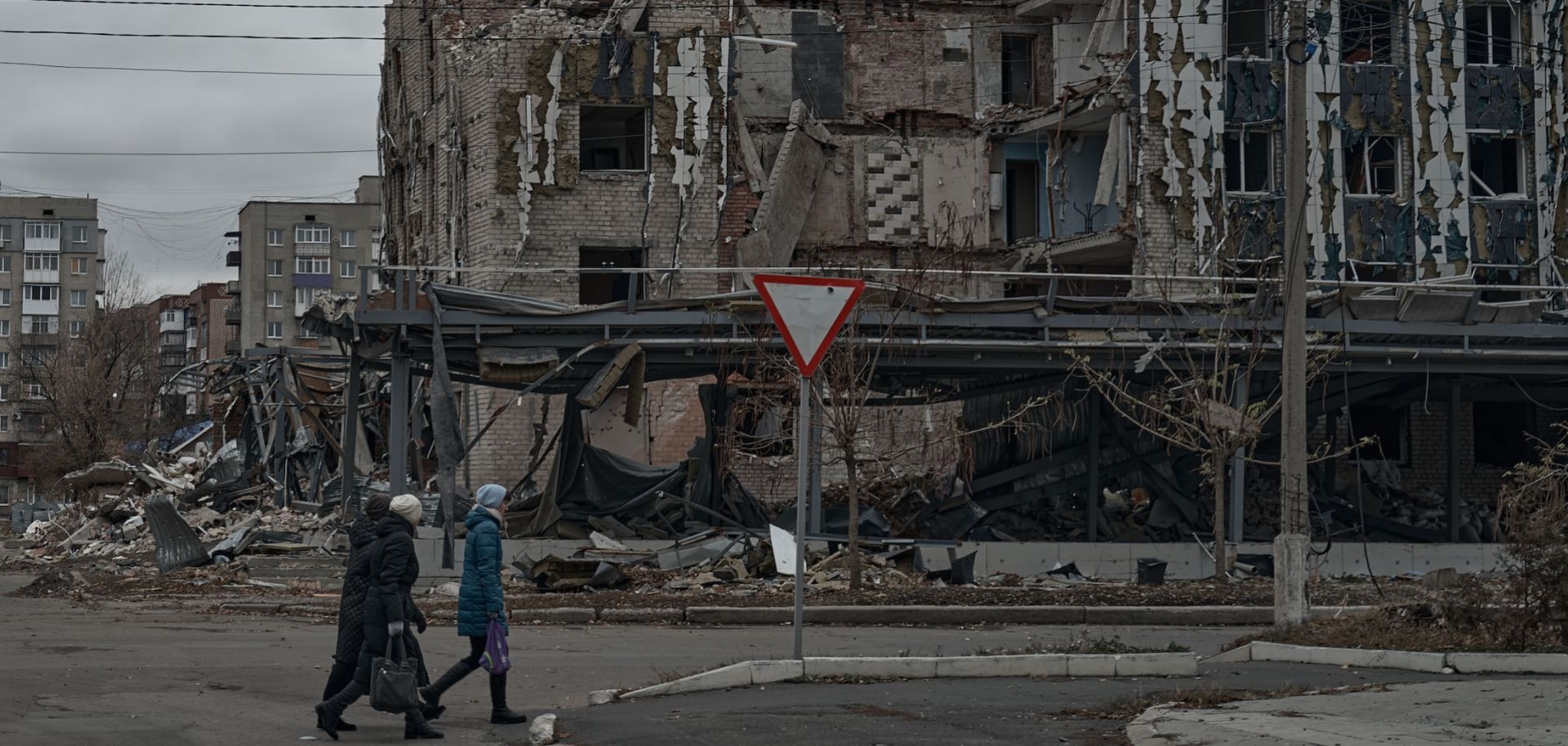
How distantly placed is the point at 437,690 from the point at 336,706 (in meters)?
0.84

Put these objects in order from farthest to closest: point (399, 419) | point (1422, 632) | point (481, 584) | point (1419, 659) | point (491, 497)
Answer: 1. point (399, 419)
2. point (1422, 632)
3. point (1419, 659)
4. point (491, 497)
5. point (481, 584)

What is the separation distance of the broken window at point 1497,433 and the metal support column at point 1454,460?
783 centimetres

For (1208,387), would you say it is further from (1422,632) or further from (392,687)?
(392,687)

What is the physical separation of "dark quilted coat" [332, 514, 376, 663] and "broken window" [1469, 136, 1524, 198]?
30753 mm

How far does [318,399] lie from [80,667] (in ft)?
88.8

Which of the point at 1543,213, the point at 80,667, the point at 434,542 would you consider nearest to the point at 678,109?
the point at 434,542

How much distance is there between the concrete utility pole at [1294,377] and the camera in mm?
14781

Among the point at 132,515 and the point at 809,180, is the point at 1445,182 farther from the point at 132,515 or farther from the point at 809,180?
the point at 132,515

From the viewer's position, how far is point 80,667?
13555mm

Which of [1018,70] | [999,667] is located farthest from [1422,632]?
[1018,70]

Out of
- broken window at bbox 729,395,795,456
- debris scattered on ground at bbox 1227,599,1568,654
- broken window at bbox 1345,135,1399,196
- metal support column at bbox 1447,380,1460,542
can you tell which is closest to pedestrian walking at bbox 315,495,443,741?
debris scattered on ground at bbox 1227,599,1568,654

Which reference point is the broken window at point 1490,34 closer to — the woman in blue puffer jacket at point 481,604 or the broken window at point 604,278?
the broken window at point 604,278

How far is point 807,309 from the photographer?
11.8m

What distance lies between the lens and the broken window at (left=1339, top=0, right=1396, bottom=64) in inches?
1391
